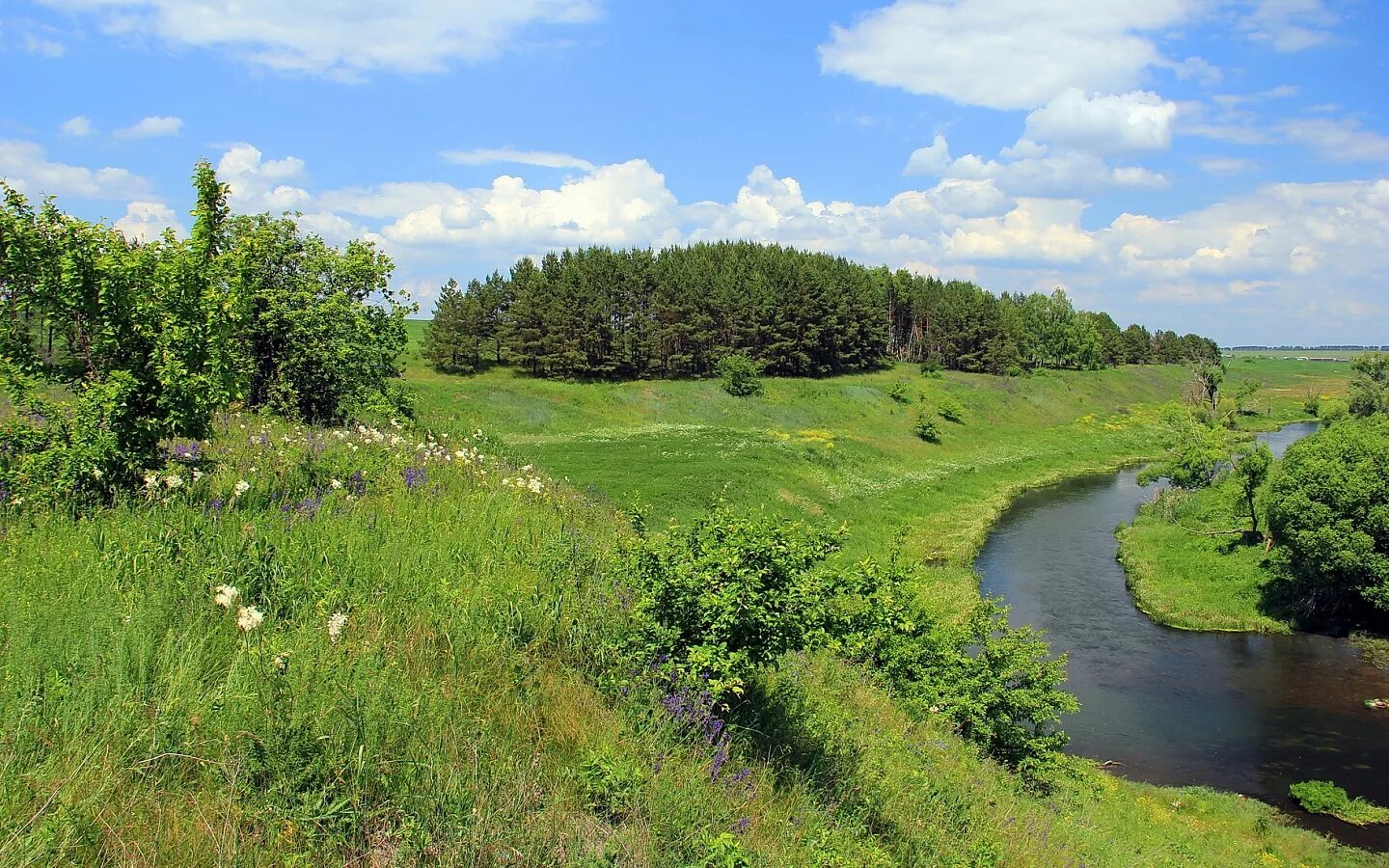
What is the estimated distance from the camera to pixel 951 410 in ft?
246

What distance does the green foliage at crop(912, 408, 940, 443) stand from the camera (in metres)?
68.2

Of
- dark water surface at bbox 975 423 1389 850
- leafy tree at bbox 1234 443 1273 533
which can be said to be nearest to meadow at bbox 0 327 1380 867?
dark water surface at bbox 975 423 1389 850

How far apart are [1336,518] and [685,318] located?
62.6 m

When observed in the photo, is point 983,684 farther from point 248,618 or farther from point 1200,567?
point 1200,567

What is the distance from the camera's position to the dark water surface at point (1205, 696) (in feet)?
66.5

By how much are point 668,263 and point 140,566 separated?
8486 centimetres

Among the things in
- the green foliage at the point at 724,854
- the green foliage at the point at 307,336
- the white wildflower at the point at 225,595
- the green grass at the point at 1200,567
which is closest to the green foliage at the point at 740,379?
the green grass at the point at 1200,567

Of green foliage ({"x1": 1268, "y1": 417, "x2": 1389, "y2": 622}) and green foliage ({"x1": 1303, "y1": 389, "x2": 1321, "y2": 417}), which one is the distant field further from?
green foliage ({"x1": 1268, "y1": 417, "x2": 1389, "y2": 622})

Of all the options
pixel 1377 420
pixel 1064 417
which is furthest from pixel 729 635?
pixel 1064 417

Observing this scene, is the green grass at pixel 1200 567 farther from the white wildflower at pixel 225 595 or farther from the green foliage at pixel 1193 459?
the white wildflower at pixel 225 595

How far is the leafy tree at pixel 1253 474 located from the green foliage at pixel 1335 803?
20335 millimetres

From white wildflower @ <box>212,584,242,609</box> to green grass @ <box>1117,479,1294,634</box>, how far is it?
1316 inches

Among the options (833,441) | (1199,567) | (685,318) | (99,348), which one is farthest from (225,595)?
(685,318)

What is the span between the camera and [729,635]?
6.87 meters
